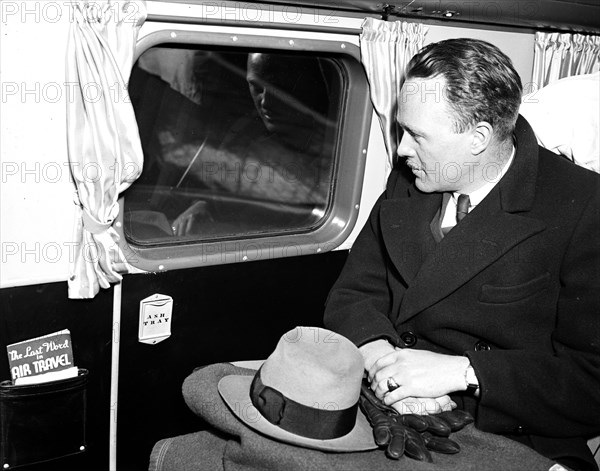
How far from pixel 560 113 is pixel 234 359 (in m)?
1.70

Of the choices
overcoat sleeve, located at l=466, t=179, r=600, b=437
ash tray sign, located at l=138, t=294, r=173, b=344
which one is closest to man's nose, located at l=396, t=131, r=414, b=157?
overcoat sleeve, located at l=466, t=179, r=600, b=437

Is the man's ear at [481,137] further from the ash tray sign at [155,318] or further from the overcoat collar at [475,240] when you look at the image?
the ash tray sign at [155,318]

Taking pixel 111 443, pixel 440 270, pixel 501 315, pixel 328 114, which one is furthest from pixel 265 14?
pixel 111 443

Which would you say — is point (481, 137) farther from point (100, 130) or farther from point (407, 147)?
point (100, 130)

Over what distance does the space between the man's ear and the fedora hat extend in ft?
2.51

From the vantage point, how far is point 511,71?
233cm

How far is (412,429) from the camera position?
210 cm

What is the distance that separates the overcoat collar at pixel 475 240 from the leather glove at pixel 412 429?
0.41 meters

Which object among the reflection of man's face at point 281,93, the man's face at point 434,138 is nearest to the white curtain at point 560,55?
the reflection of man's face at point 281,93

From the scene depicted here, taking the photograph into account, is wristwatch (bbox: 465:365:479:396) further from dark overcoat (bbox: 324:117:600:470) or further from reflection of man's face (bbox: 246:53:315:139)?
reflection of man's face (bbox: 246:53:315:139)

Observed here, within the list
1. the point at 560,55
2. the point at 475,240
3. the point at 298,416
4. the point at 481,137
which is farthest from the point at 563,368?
the point at 560,55

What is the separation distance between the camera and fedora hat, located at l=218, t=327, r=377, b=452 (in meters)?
1.99

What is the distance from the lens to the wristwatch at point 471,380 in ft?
7.57

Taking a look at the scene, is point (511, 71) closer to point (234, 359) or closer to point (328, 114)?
point (328, 114)
